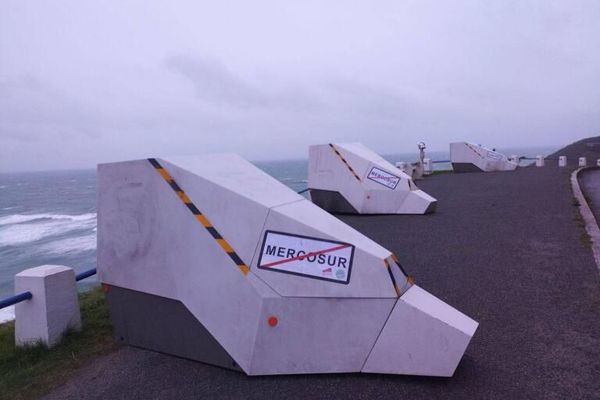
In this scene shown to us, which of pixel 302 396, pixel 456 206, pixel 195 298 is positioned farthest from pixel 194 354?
pixel 456 206

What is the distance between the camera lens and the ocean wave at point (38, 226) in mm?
38719

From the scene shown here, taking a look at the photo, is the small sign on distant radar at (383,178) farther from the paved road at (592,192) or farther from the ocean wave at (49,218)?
the ocean wave at (49,218)

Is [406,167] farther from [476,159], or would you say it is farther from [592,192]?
[592,192]

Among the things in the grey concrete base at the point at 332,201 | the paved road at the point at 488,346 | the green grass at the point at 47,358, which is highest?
the grey concrete base at the point at 332,201

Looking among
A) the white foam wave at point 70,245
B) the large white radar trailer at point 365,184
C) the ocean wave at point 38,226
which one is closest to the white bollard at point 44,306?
the large white radar trailer at point 365,184

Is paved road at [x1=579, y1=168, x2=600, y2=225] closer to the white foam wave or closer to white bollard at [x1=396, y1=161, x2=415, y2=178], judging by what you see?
white bollard at [x1=396, y1=161, x2=415, y2=178]

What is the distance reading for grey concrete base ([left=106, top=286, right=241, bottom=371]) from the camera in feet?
12.7

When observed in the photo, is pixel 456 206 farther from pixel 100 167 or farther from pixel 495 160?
pixel 495 160

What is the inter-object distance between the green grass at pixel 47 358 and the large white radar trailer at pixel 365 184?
8.27 meters

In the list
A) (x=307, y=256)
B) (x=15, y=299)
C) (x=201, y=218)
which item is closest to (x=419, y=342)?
(x=307, y=256)

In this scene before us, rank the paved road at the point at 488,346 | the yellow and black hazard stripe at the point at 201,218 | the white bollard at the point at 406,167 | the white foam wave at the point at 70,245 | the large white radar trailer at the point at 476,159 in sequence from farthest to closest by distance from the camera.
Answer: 1. the white foam wave at the point at 70,245
2. the large white radar trailer at the point at 476,159
3. the white bollard at the point at 406,167
4. the yellow and black hazard stripe at the point at 201,218
5. the paved road at the point at 488,346

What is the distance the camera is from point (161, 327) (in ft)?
13.7

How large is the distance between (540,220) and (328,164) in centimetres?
595

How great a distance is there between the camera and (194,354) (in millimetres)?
3977
